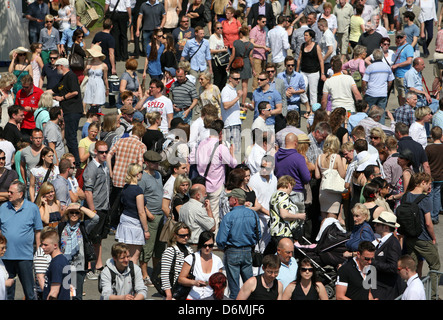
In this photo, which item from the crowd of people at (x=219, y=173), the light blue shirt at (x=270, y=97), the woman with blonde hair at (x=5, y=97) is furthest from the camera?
the light blue shirt at (x=270, y=97)

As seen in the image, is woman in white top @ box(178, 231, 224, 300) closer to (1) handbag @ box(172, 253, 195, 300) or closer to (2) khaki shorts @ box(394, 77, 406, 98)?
(1) handbag @ box(172, 253, 195, 300)

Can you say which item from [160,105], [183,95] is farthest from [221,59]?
[160,105]

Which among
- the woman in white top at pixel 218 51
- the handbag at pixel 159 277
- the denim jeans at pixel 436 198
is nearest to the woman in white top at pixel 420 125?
the denim jeans at pixel 436 198

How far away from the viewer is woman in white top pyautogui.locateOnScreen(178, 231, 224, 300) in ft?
32.0

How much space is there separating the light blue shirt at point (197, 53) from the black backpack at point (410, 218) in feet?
24.8

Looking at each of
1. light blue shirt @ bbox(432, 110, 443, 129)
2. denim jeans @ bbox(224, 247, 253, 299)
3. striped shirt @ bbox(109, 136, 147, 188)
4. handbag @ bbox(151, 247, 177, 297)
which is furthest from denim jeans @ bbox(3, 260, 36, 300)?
light blue shirt @ bbox(432, 110, 443, 129)

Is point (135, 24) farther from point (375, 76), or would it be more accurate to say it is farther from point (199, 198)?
point (199, 198)

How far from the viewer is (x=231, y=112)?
1509 cm

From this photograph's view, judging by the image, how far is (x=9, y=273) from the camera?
10.7 m

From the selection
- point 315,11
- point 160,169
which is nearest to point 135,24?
point 315,11

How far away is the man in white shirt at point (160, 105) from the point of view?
48.0 feet

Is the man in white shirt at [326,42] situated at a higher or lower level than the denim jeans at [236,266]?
lower

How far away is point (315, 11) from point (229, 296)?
11544 millimetres

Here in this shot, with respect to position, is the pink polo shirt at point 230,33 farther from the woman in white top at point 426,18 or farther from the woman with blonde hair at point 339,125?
the woman with blonde hair at point 339,125
